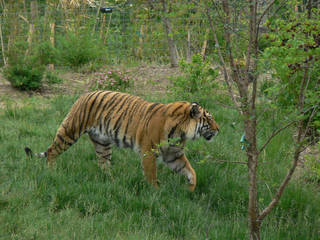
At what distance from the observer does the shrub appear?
8.20 m

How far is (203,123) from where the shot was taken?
15.1ft

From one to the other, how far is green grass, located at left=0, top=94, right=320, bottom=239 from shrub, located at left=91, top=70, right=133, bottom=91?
2900 millimetres

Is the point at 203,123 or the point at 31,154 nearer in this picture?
the point at 203,123

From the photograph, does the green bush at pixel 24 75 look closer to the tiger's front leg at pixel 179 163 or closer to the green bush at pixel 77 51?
the green bush at pixel 77 51

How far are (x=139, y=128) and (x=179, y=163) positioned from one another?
0.60 meters

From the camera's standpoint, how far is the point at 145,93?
8352 mm

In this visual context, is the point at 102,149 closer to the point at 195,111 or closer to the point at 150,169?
the point at 150,169

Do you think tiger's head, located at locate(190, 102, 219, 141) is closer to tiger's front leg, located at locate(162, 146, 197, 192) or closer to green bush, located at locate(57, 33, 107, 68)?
tiger's front leg, located at locate(162, 146, 197, 192)

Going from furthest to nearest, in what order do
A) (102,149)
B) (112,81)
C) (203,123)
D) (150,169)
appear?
1. (112,81)
2. (102,149)
3. (203,123)
4. (150,169)

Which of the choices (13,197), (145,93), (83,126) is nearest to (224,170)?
(83,126)

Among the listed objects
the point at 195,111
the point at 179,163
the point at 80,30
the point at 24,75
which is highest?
the point at 80,30

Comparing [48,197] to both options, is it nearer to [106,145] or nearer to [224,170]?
[106,145]

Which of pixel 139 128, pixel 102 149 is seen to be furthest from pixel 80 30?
pixel 139 128

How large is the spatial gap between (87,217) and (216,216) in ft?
3.95
